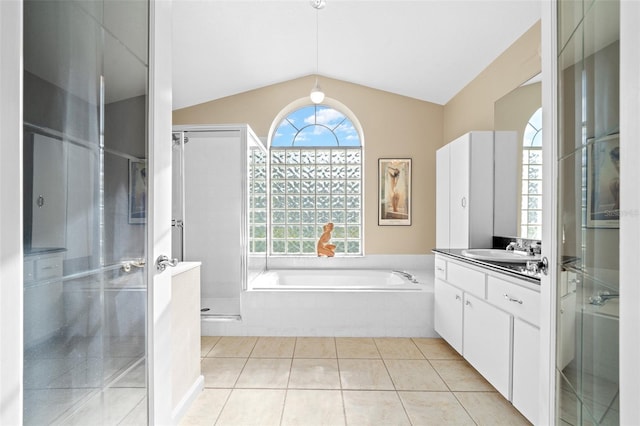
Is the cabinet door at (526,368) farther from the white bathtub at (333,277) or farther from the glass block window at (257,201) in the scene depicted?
the glass block window at (257,201)

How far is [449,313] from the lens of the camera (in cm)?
267

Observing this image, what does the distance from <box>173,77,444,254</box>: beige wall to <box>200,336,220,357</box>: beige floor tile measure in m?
2.10

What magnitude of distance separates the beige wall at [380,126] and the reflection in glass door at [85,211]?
325 centimetres

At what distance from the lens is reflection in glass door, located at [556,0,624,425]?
73 cm

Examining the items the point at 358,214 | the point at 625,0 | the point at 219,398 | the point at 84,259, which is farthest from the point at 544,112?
the point at 358,214

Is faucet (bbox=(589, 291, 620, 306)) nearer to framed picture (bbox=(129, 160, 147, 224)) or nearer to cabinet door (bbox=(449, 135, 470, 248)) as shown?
framed picture (bbox=(129, 160, 147, 224))

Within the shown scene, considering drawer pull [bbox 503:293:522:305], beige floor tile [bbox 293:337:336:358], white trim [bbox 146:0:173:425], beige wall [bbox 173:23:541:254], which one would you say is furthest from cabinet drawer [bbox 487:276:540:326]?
A: beige wall [bbox 173:23:541:254]

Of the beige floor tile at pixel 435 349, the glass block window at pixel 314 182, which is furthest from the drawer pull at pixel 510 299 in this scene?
the glass block window at pixel 314 182

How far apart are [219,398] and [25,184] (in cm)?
176

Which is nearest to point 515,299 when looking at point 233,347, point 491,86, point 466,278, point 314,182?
point 466,278

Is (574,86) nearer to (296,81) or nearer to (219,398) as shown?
(219,398)

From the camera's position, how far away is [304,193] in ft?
14.7

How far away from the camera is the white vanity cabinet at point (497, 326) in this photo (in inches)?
65.9

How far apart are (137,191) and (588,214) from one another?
130 cm
